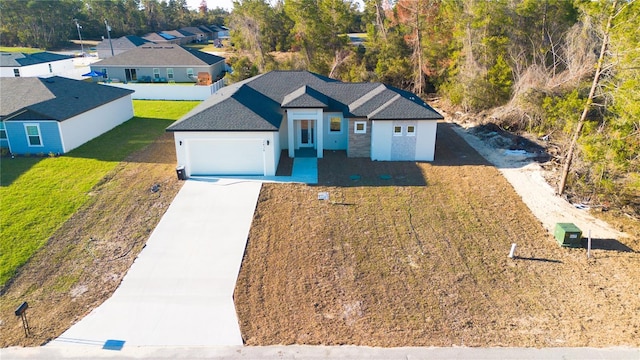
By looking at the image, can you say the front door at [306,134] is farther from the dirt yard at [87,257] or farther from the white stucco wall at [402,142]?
the dirt yard at [87,257]

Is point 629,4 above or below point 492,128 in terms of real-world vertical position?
above

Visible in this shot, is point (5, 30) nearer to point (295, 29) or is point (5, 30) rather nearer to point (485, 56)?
point (295, 29)

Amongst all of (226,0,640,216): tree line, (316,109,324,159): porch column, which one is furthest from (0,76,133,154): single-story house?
(226,0,640,216): tree line

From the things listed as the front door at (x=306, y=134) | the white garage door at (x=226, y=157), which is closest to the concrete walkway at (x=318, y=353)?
the white garage door at (x=226, y=157)

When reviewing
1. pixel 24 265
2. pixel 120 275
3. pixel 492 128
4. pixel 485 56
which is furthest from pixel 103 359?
pixel 485 56

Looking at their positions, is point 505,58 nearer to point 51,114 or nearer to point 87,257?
point 87,257

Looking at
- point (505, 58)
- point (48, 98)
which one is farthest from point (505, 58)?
point (48, 98)
